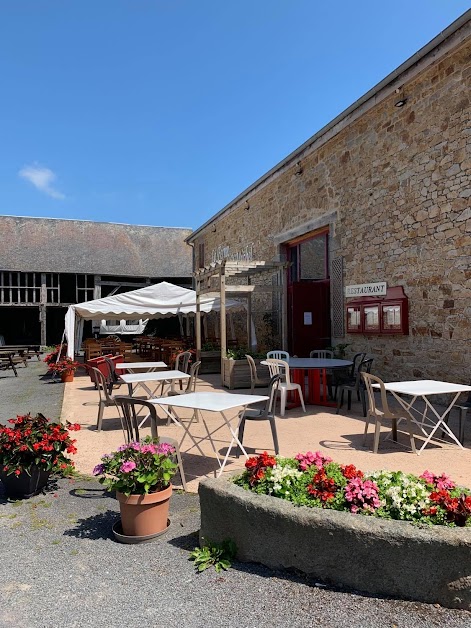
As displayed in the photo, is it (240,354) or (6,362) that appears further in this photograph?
(6,362)

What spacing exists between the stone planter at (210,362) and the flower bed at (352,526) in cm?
893

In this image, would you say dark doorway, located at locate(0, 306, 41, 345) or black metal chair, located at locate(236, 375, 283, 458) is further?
dark doorway, located at locate(0, 306, 41, 345)

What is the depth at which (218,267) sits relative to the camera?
977 cm

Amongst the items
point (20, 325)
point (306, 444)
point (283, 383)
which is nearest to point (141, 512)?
point (306, 444)

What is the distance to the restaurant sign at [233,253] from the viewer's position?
14209mm

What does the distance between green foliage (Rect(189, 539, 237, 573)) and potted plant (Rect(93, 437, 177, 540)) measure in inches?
14.2

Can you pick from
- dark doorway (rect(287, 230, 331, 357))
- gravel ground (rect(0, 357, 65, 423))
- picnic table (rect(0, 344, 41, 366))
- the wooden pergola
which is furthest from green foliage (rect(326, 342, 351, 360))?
picnic table (rect(0, 344, 41, 366))

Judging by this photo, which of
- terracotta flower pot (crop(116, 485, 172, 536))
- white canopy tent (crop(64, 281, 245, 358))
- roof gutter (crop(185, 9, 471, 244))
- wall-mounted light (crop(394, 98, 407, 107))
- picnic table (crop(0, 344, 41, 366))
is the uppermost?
roof gutter (crop(185, 9, 471, 244))

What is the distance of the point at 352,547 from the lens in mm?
2287

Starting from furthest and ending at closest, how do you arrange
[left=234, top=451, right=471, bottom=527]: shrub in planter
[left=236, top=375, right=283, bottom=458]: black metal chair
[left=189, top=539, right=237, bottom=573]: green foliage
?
1. [left=236, top=375, right=283, bottom=458]: black metal chair
2. [left=189, top=539, right=237, bottom=573]: green foliage
3. [left=234, top=451, right=471, bottom=527]: shrub in planter

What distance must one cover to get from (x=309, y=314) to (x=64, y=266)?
17.5m

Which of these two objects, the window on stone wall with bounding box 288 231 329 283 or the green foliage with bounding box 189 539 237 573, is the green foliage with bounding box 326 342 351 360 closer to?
the window on stone wall with bounding box 288 231 329 283

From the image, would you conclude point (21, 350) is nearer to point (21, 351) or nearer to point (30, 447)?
point (21, 351)

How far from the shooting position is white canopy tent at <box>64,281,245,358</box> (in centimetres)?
1205
